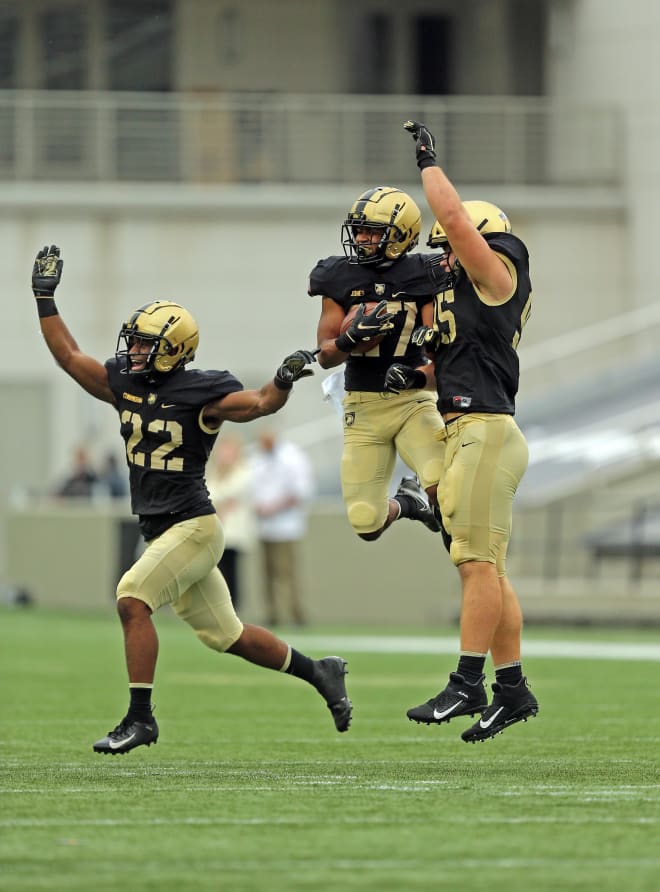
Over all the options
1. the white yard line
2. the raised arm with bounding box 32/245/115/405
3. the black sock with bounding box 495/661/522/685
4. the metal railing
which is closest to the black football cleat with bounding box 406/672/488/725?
the black sock with bounding box 495/661/522/685

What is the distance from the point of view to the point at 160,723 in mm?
9836

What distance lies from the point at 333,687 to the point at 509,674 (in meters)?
0.97

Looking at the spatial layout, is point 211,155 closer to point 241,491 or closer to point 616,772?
point 241,491

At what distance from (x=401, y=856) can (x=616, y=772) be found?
2063 millimetres

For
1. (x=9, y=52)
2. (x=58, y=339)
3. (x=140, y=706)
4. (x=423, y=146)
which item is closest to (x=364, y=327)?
(x=423, y=146)

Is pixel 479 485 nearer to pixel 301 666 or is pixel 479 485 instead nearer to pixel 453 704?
pixel 453 704

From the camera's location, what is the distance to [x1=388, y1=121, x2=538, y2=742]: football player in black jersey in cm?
742

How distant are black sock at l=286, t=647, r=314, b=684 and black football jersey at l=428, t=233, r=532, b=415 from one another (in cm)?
132

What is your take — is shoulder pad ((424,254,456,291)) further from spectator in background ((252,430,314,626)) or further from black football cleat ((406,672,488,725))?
spectator in background ((252,430,314,626))

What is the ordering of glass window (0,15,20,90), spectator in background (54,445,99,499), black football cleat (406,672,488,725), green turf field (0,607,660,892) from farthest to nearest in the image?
glass window (0,15,20,90)
spectator in background (54,445,99,499)
black football cleat (406,672,488,725)
green turf field (0,607,660,892)

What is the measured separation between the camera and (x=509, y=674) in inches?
299

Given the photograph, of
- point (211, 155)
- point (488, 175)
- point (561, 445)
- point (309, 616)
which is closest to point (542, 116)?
point (488, 175)

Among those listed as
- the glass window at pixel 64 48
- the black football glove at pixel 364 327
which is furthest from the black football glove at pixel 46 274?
the glass window at pixel 64 48

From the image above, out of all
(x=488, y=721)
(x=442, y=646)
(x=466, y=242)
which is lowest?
(x=442, y=646)
